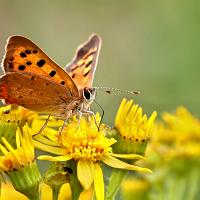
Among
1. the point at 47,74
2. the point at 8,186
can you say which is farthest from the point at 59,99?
the point at 8,186

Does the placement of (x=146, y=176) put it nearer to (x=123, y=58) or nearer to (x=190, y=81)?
(x=190, y=81)

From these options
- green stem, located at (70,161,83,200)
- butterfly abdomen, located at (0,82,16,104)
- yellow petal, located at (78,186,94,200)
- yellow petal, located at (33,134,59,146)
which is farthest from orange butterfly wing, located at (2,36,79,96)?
yellow petal, located at (78,186,94,200)

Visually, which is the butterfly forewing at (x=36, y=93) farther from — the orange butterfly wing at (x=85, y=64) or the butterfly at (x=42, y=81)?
the orange butterfly wing at (x=85, y=64)

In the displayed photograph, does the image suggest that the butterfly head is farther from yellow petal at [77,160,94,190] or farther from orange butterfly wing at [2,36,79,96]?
yellow petal at [77,160,94,190]

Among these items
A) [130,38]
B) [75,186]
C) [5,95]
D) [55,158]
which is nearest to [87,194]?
[75,186]

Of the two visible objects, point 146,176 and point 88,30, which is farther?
point 88,30
